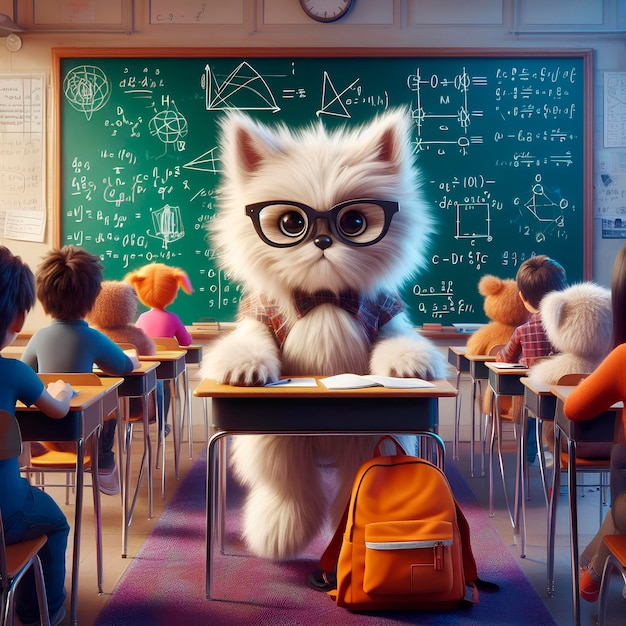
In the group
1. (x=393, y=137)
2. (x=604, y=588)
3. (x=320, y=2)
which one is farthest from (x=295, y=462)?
(x=320, y=2)

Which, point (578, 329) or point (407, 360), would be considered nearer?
point (407, 360)

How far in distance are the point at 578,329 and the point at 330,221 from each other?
105 cm

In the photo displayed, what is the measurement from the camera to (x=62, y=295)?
2619mm

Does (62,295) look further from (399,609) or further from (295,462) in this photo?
(399,609)

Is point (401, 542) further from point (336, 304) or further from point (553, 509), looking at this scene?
point (336, 304)

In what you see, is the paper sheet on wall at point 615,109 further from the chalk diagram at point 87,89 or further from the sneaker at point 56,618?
the sneaker at point 56,618

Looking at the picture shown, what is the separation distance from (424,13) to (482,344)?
249 cm

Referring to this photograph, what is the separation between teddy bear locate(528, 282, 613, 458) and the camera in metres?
2.53

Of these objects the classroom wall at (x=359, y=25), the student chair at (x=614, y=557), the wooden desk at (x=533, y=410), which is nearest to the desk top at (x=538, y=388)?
the wooden desk at (x=533, y=410)

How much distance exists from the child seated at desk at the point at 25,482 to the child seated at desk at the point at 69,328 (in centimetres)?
65

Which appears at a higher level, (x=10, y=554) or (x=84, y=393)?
(x=84, y=393)

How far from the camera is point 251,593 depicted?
2236mm

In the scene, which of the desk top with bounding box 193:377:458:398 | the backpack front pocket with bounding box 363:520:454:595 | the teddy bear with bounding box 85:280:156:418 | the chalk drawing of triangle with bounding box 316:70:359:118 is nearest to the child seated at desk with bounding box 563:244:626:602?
the desk top with bounding box 193:377:458:398

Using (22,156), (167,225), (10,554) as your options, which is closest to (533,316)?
(10,554)
